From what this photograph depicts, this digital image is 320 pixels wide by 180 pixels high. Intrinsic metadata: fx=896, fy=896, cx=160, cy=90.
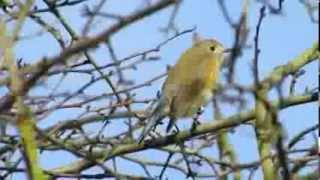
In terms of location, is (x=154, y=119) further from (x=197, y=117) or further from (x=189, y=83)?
(x=189, y=83)

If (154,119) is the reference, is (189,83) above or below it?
above

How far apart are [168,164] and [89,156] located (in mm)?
518

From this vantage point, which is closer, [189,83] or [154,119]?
[154,119]

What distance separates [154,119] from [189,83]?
106cm

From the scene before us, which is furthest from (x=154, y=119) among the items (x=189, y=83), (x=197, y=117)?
(x=189, y=83)

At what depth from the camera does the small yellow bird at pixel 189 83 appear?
449 centimetres

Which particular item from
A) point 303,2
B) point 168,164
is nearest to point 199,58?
point 168,164

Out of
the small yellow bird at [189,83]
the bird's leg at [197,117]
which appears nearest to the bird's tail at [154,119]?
the small yellow bird at [189,83]

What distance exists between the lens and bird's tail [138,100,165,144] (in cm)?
400

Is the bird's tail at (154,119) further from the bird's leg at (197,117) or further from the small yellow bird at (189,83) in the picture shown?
the bird's leg at (197,117)

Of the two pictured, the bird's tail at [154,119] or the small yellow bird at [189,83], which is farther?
the small yellow bird at [189,83]

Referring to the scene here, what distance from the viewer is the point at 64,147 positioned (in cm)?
354

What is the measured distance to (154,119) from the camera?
4.30 metres

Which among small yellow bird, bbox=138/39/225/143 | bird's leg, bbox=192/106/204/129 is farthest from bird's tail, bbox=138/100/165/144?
bird's leg, bbox=192/106/204/129
